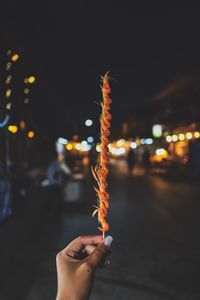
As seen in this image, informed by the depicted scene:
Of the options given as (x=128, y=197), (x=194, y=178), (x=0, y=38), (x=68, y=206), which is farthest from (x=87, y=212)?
(x=194, y=178)

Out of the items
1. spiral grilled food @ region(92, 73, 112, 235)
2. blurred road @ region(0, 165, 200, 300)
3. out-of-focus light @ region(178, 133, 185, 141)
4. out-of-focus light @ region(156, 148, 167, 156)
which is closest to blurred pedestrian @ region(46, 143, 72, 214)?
blurred road @ region(0, 165, 200, 300)

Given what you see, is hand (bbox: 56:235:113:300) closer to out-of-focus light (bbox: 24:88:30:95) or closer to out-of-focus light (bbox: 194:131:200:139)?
out-of-focus light (bbox: 24:88:30:95)

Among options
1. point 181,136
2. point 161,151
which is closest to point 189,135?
point 181,136

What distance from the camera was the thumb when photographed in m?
1.83

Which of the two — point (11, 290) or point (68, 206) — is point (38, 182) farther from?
point (11, 290)

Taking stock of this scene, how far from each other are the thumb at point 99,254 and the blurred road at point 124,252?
14.9 feet

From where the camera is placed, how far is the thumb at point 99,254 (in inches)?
72.2

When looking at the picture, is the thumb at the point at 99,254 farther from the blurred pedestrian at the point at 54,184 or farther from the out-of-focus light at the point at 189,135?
the out-of-focus light at the point at 189,135

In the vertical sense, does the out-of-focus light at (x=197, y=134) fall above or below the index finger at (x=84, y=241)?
above

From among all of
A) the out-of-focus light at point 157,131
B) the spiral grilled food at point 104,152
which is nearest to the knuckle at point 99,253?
the spiral grilled food at point 104,152

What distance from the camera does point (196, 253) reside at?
8.52 m

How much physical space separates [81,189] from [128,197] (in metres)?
3.29

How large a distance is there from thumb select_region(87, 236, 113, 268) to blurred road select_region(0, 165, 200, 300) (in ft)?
14.9

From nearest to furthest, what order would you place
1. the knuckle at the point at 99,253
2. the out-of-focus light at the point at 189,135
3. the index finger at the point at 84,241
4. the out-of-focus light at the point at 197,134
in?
the knuckle at the point at 99,253, the index finger at the point at 84,241, the out-of-focus light at the point at 197,134, the out-of-focus light at the point at 189,135
